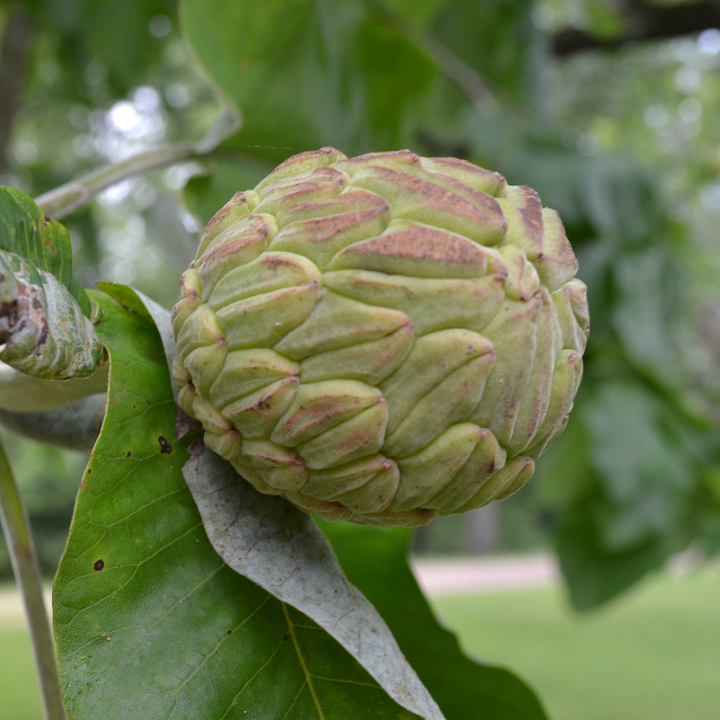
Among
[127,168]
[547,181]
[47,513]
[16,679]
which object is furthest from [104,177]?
[47,513]

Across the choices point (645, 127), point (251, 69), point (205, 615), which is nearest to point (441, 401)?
point (205, 615)

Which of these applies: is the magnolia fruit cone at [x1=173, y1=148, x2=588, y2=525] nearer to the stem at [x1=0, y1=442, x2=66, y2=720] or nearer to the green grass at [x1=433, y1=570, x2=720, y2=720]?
the stem at [x1=0, y1=442, x2=66, y2=720]

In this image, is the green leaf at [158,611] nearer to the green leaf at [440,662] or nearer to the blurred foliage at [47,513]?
the green leaf at [440,662]

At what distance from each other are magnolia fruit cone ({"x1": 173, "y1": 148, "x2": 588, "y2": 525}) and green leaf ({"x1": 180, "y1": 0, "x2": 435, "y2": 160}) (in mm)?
453

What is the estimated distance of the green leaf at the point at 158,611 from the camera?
0.75 meters

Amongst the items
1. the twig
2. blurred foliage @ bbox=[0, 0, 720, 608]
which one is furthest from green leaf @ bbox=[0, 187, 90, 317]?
blurred foliage @ bbox=[0, 0, 720, 608]

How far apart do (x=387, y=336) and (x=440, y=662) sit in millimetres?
616

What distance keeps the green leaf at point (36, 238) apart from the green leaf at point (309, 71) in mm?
438

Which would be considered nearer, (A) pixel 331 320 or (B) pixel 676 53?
(A) pixel 331 320

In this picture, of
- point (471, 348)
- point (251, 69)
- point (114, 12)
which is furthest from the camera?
point (114, 12)

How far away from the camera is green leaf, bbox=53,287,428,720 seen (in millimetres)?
755

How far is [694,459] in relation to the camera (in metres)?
3.55

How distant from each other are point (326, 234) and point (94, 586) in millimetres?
407

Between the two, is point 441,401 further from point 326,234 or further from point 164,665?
point 164,665
